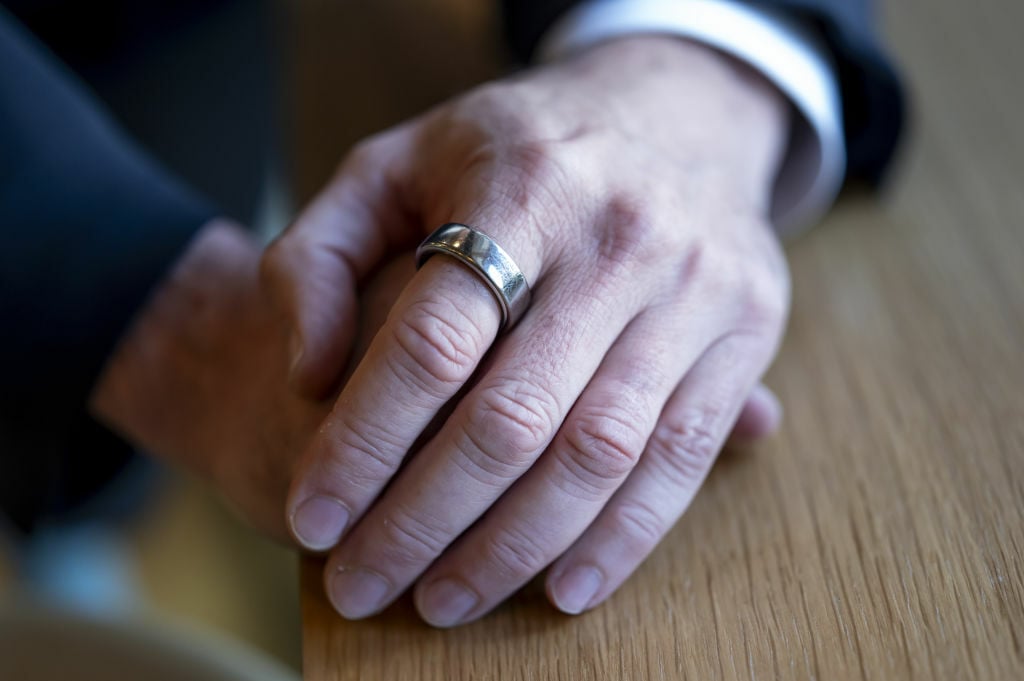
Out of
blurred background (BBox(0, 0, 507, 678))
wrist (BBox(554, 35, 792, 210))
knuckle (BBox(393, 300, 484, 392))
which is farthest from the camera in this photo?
blurred background (BBox(0, 0, 507, 678))

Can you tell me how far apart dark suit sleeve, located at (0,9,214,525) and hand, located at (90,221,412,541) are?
2 centimetres

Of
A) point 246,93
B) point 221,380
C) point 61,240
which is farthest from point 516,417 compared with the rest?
point 246,93

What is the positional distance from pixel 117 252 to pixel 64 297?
0.15ft

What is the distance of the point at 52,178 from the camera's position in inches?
22.9

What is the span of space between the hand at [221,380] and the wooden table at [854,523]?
8 cm

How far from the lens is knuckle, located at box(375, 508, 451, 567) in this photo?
423mm

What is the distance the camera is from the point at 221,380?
0.55m

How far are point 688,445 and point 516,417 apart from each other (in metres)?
0.11

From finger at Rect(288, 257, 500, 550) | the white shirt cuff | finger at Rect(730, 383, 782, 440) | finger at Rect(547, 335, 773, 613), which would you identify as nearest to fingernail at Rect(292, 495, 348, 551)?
finger at Rect(288, 257, 500, 550)

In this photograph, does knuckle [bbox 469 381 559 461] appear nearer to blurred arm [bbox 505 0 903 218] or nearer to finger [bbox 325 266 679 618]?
finger [bbox 325 266 679 618]

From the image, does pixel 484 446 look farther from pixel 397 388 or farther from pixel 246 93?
pixel 246 93

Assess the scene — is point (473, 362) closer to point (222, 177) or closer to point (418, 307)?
point (418, 307)

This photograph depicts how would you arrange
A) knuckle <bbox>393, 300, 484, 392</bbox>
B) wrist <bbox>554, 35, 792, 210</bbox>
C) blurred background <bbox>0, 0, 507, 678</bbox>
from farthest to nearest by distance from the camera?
blurred background <bbox>0, 0, 507, 678</bbox> < wrist <bbox>554, 35, 792, 210</bbox> < knuckle <bbox>393, 300, 484, 392</bbox>

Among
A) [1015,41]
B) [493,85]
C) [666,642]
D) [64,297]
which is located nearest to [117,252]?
[64,297]
